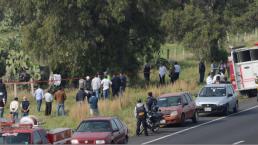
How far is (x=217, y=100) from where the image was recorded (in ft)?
120

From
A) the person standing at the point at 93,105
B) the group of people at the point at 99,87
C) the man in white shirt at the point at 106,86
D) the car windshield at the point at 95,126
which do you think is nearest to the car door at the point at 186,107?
the person standing at the point at 93,105

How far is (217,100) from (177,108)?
14.4 feet

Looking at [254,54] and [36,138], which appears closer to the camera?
[36,138]

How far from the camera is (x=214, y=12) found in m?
69.0

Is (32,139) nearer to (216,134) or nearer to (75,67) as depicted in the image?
(216,134)

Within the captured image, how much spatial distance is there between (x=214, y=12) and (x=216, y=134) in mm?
41032

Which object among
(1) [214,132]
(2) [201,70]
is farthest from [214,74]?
(1) [214,132]

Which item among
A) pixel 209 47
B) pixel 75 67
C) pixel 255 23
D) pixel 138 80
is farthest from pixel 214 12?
pixel 75 67

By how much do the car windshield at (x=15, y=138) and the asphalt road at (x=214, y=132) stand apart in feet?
21.4

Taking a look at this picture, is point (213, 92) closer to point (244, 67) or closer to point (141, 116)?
point (244, 67)

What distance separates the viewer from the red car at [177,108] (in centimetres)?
3269

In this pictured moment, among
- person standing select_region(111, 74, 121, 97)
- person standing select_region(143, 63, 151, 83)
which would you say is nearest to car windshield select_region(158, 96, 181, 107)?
person standing select_region(111, 74, 121, 97)

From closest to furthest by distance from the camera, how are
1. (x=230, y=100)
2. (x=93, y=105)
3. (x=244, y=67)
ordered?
(x=93, y=105), (x=230, y=100), (x=244, y=67)

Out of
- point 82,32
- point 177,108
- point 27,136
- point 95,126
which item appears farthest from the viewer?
point 82,32
